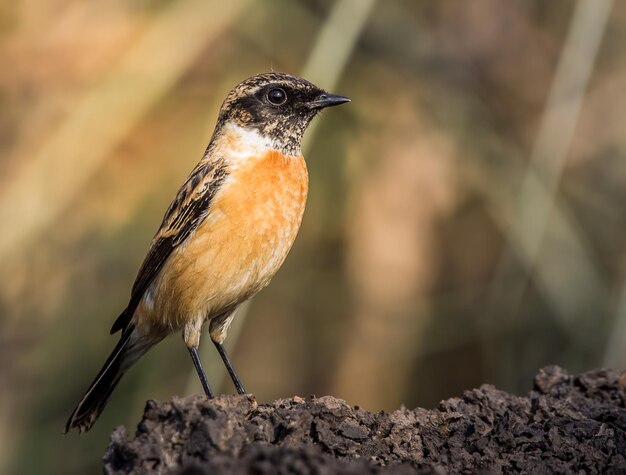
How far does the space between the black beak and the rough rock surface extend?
1.88 metres

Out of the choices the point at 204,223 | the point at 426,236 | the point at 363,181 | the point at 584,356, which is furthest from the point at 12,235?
the point at 584,356

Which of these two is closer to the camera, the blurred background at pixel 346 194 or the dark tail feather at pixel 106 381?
the dark tail feather at pixel 106 381

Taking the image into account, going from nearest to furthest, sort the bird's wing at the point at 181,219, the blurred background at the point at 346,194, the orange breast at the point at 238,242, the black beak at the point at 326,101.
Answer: the orange breast at the point at 238,242
the bird's wing at the point at 181,219
the black beak at the point at 326,101
the blurred background at the point at 346,194

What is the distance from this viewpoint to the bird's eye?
5.57 meters

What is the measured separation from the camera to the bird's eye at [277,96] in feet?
18.3

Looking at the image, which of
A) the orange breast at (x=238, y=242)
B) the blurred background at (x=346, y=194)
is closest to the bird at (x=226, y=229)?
the orange breast at (x=238, y=242)

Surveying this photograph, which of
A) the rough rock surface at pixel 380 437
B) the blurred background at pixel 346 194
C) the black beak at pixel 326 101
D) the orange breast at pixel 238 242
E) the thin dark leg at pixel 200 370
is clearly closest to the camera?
the rough rock surface at pixel 380 437

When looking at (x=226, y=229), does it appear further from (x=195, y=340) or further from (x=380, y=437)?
(x=380, y=437)

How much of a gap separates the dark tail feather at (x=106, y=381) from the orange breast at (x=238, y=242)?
1.38 ft

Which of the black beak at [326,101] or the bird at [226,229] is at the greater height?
the black beak at [326,101]

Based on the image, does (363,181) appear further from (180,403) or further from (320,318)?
(180,403)

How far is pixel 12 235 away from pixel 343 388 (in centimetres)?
263

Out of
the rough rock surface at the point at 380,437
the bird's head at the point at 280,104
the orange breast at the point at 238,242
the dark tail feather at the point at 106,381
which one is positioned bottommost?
the rough rock surface at the point at 380,437

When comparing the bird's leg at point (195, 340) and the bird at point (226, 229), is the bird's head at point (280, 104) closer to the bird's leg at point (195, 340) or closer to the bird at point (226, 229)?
the bird at point (226, 229)
